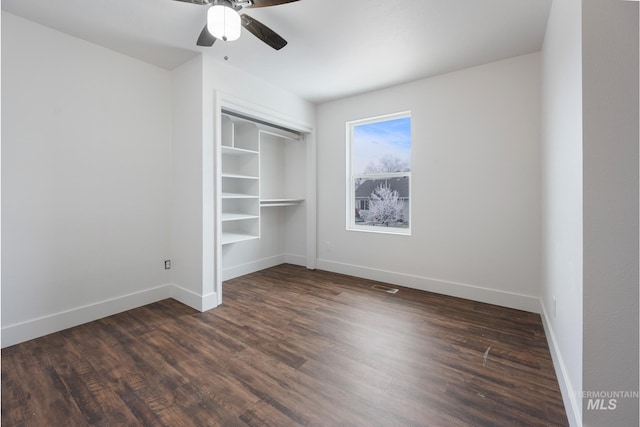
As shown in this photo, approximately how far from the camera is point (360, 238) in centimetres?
387

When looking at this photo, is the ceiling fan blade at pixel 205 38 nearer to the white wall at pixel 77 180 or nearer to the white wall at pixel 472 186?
the white wall at pixel 77 180

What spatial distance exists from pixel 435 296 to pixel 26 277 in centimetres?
391

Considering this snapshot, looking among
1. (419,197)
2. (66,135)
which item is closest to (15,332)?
(66,135)

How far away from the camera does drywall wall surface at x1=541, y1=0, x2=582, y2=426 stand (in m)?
1.29

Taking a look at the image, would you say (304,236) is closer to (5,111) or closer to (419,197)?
(419,197)

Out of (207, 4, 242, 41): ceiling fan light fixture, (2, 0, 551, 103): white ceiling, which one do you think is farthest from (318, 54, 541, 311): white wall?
(207, 4, 242, 41): ceiling fan light fixture

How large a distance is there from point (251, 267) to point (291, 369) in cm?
251

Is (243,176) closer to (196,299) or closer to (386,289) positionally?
(196,299)

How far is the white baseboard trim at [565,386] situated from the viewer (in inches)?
49.2

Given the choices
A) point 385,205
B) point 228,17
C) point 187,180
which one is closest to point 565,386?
point 385,205

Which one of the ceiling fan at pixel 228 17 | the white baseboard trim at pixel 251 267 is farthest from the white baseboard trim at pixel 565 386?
the white baseboard trim at pixel 251 267

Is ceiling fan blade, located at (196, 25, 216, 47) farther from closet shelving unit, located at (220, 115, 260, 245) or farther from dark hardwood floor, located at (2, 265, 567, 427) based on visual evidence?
dark hardwood floor, located at (2, 265, 567, 427)

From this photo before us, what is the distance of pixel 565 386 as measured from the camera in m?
1.48

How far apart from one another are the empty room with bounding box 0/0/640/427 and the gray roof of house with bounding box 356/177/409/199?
1.5 inches
